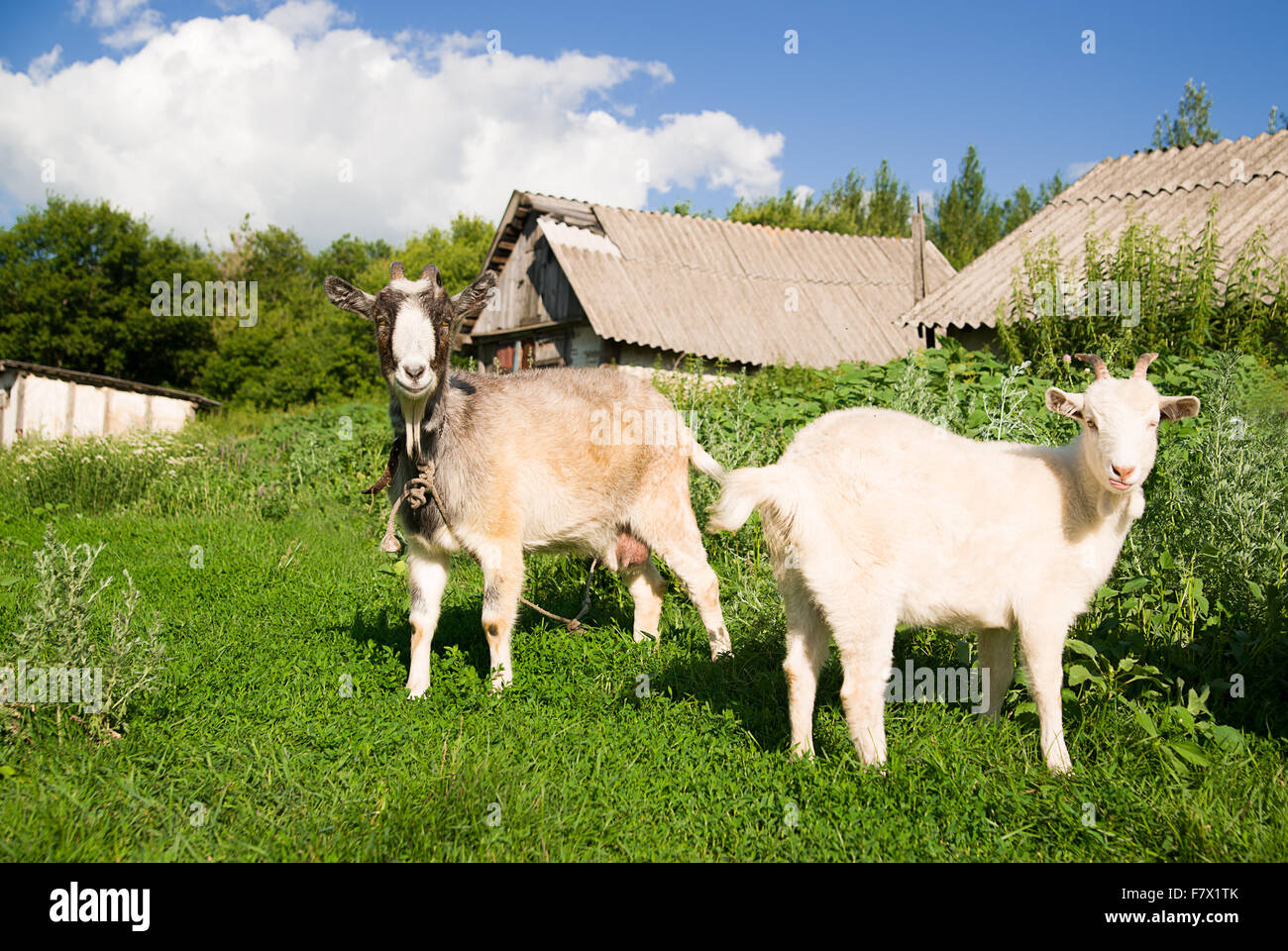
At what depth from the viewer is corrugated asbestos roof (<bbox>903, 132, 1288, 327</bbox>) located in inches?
521

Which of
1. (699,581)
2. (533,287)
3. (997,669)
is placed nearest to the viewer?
(997,669)

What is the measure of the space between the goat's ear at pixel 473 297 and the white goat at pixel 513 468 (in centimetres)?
2

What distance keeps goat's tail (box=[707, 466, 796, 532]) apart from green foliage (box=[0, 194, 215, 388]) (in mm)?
37510

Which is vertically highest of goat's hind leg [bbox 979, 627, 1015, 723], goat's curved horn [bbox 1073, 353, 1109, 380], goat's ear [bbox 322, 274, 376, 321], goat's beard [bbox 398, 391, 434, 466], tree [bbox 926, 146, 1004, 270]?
tree [bbox 926, 146, 1004, 270]

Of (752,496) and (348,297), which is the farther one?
(348,297)

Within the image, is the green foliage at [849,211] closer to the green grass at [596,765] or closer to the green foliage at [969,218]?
the green foliage at [969,218]

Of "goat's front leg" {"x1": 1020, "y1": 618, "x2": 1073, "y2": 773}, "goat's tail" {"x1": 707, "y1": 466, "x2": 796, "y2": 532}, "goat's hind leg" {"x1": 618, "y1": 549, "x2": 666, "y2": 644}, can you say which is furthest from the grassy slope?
"goat's tail" {"x1": 707, "y1": 466, "x2": 796, "y2": 532}

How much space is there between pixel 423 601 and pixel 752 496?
7.74 ft

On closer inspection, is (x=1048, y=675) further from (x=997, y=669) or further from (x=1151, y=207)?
(x=1151, y=207)

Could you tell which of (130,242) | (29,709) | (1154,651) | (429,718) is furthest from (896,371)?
(130,242)

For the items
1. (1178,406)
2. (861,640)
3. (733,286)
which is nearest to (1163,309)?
(1178,406)

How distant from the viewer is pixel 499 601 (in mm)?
4859

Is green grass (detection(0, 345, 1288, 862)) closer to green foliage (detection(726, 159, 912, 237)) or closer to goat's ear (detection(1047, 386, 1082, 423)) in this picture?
goat's ear (detection(1047, 386, 1082, 423))

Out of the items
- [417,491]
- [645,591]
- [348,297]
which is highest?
[348,297]
